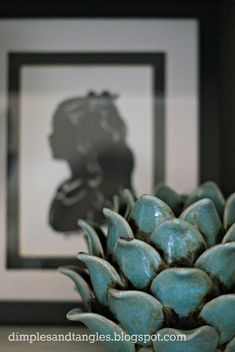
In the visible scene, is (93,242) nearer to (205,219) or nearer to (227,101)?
(205,219)

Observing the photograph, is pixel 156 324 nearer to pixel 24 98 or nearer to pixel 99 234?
pixel 99 234

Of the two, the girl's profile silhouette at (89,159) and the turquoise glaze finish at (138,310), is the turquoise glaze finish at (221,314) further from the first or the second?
the girl's profile silhouette at (89,159)

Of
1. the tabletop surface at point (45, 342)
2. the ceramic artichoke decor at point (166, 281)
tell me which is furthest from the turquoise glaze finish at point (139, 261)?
the tabletop surface at point (45, 342)

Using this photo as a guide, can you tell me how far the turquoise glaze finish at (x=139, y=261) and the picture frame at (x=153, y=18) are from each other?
170 mm

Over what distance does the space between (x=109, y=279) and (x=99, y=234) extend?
64 millimetres

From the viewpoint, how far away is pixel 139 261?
39 cm

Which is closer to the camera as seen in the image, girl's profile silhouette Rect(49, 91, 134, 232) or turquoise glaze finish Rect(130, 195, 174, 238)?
turquoise glaze finish Rect(130, 195, 174, 238)

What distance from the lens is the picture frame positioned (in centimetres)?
54

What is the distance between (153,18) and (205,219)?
249 millimetres

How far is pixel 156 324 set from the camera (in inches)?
15.1

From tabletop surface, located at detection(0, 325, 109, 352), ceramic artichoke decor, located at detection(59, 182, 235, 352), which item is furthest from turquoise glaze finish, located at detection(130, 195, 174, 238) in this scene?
tabletop surface, located at detection(0, 325, 109, 352)

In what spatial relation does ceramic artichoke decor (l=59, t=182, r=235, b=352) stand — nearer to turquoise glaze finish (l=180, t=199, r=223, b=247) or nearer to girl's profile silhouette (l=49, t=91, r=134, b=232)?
turquoise glaze finish (l=180, t=199, r=223, b=247)

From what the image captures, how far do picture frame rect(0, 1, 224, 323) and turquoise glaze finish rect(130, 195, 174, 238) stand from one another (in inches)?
6.4
